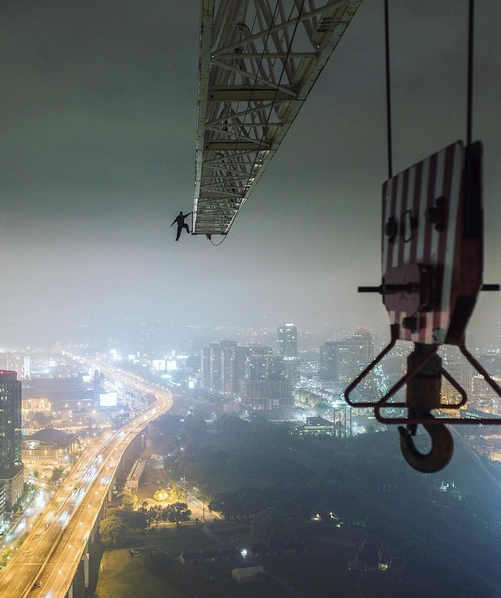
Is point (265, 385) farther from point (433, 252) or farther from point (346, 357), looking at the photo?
point (433, 252)

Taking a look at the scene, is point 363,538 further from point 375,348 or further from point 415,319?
point 375,348

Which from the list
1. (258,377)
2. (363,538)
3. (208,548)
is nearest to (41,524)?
(208,548)

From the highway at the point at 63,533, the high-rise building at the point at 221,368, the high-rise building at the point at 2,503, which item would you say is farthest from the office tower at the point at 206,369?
the high-rise building at the point at 2,503

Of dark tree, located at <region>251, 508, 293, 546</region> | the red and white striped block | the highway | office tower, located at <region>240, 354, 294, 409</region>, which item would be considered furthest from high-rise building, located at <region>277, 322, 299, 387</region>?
the red and white striped block

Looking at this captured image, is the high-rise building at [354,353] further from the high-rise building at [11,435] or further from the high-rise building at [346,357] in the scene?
the high-rise building at [11,435]

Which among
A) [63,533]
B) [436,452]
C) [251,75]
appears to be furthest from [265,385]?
[436,452]
